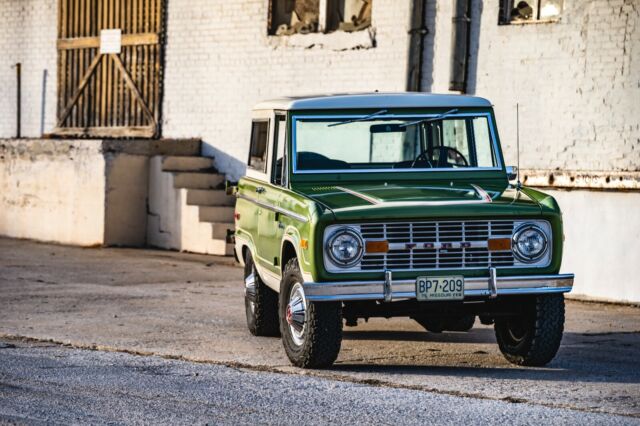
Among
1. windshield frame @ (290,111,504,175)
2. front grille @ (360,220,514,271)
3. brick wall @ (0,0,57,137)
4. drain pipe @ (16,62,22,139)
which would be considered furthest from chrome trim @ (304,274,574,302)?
drain pipe @ (16,62,22,139)

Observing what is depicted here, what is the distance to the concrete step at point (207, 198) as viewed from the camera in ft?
62.2

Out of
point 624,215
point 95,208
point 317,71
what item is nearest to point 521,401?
point 624,215

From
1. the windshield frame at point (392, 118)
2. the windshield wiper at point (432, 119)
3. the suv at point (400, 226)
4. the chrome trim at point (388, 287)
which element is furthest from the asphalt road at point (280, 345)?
the windshield wiper at point (432, 119)

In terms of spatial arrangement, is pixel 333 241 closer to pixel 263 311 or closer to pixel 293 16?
pixel 263 311

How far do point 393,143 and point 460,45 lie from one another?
20.4 ft

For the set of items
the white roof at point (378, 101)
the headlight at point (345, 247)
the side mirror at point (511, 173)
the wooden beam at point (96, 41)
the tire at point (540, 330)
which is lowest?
the tire at point (540, 330)

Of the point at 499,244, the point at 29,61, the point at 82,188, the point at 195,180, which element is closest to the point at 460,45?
the point at 195,180

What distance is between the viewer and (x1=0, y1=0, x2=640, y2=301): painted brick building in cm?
1416

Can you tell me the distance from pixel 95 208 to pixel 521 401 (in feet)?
41.1

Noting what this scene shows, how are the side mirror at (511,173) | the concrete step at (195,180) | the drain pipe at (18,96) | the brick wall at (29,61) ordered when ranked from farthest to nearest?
the drain pipe at (18,96)
the brick wall at (29,61)
the concrete step at (195,180)
the side mirror at (511,173)

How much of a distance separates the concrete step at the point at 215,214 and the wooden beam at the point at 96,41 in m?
3.20

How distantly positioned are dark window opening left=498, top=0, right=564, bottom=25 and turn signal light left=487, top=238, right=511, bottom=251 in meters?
6.73

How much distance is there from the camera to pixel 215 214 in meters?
18.9

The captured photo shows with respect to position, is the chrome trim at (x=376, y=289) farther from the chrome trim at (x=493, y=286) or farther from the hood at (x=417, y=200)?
the hood at (x=417, y=200)
